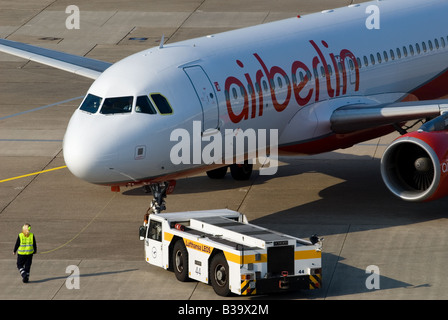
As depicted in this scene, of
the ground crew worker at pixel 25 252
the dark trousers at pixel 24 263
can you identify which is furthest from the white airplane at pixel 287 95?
the dark trousers at pixel 24 263

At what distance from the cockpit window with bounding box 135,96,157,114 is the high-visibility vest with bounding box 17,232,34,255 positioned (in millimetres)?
4427

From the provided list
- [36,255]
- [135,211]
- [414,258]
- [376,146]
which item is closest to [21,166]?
[135,211]

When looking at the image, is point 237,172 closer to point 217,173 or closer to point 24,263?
point 217,173

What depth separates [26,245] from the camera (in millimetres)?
26609

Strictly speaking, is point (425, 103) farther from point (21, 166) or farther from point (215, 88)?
point (21, 166)

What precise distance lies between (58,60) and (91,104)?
9879 millimetres

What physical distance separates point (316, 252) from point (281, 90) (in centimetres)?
740

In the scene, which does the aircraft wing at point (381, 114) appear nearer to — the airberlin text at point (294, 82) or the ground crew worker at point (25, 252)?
the airberlin text at point (294, 82)

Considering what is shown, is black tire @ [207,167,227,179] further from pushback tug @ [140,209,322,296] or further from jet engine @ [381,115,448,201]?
pushback tug @ [140,209,322,296]

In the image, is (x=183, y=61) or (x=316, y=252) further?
(x=183, y=61)

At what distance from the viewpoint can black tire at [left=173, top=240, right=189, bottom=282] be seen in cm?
2655

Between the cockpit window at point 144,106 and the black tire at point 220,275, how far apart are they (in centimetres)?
491

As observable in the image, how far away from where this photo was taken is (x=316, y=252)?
25.4 m

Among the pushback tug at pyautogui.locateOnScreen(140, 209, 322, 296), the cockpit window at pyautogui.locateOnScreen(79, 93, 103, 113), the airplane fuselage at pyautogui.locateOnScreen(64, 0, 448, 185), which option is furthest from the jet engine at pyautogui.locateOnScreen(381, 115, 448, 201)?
the cockpit window at pyautogui.locateOnScreen(79, 93, 103, 113)
